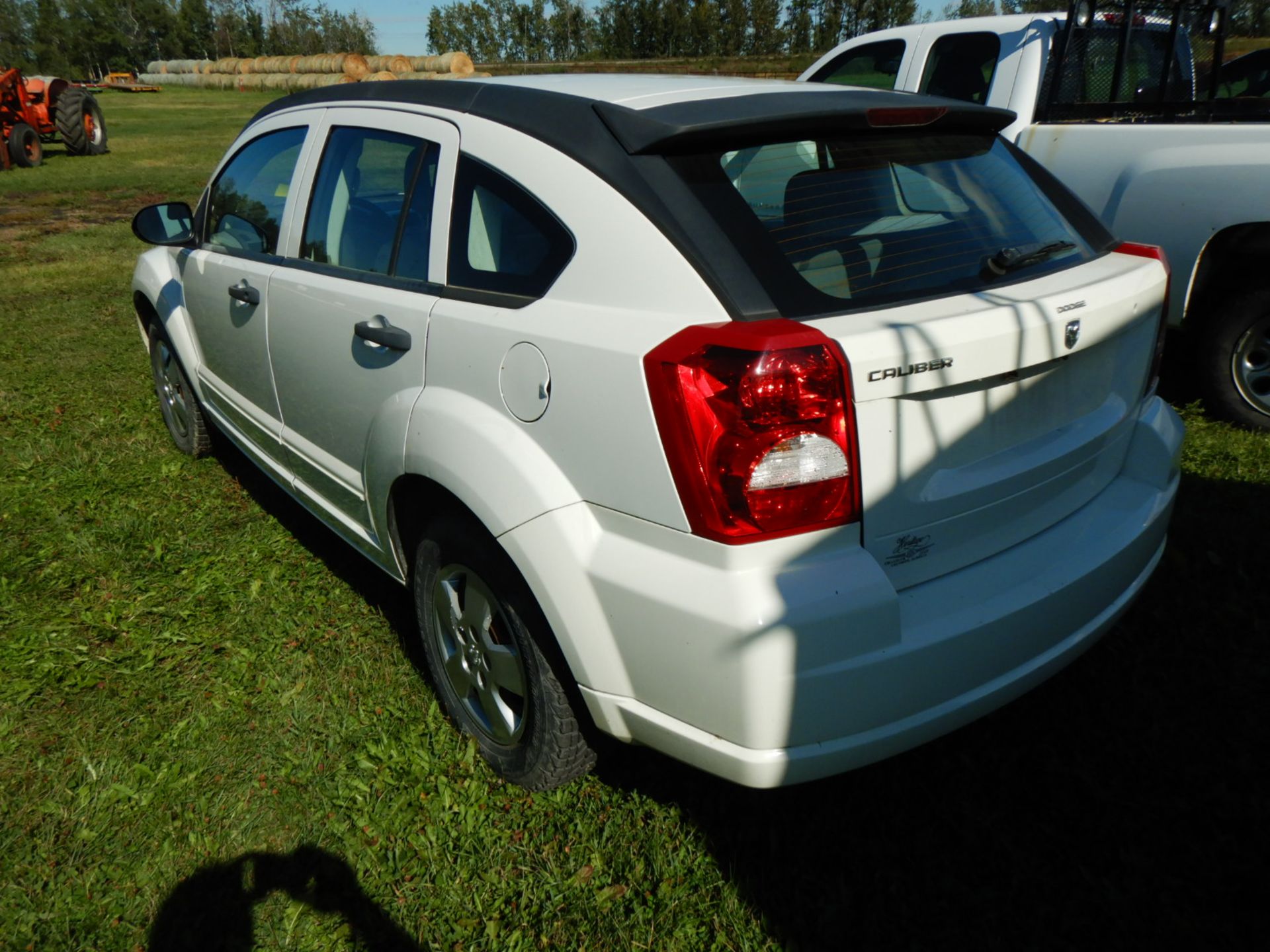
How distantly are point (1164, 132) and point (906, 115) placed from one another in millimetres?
3023

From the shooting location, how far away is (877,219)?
228 centimetres

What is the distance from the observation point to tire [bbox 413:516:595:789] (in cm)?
237

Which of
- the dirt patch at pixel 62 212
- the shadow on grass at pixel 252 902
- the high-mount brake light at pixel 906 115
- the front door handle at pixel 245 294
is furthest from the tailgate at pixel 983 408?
the dirt patch at pixel 62 212

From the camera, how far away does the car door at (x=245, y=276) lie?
3508 millimetres

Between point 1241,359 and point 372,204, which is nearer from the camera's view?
point 372,204

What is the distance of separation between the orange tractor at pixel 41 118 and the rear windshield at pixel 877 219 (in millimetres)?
21267

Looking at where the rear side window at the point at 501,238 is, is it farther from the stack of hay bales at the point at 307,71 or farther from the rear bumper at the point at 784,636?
the stack of hay bales at the point at 307,71

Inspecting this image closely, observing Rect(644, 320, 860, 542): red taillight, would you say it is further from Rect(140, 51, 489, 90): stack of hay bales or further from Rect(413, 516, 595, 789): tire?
Rect(140, 51, 489, 90): stack of hay bales

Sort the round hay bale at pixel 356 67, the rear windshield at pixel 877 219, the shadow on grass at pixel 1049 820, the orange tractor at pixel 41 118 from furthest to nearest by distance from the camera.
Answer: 1. the round hay bale at pixel 356 67
2. the orange tractor at pixel 41 118
3. the shadow on grass at pixel 1049 820
4. the rear windshield at pixel 877 219

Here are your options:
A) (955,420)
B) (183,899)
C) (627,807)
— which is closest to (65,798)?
(183,899)

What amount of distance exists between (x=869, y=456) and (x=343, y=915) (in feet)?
5.42

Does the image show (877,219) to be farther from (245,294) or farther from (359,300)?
(245,294)

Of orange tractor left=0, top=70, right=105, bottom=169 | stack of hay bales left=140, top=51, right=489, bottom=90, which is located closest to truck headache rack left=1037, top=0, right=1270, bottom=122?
orange tractor left=0, top=70, right=105, bottom=169

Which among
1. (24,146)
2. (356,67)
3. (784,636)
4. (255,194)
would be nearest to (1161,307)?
(784,636)
